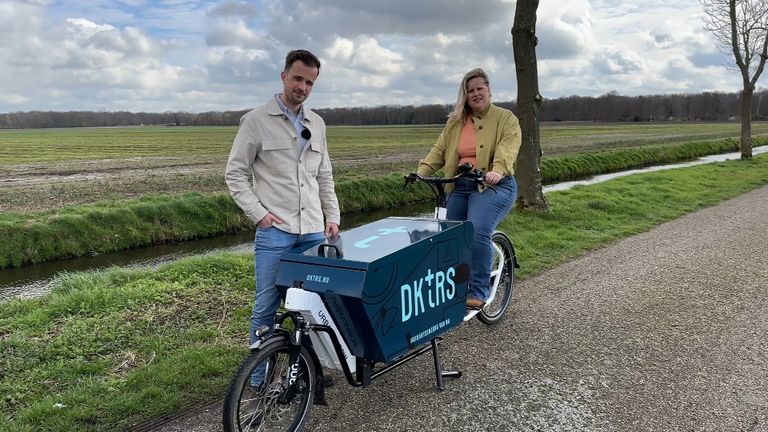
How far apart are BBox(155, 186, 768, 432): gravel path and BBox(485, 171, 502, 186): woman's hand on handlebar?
1354mm

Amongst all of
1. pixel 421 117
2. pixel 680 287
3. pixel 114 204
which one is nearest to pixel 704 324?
pixel 680 287

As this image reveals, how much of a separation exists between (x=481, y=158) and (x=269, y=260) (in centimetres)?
201

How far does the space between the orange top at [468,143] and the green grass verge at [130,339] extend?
2391 millimetres

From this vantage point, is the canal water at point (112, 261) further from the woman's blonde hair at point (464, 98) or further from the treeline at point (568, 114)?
the treeline at point (568, 114)

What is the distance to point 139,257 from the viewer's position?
1130 centimetres

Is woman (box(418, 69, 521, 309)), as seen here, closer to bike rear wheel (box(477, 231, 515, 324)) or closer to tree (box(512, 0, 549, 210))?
bike rear wheel (box(477, 231, 515, 324))

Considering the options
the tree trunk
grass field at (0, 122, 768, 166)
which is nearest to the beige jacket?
the tree trunk

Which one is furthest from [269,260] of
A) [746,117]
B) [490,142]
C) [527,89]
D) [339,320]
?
[746,117]

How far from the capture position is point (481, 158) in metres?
4.61

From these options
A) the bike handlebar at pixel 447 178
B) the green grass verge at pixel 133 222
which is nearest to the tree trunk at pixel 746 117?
the green grass verge at pixel 133 222

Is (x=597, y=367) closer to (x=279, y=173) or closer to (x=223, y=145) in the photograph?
(x=279, y=173)

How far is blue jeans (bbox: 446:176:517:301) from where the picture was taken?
14.9 feet

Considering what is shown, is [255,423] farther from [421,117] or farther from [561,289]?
[421,117]

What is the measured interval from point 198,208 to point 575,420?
11.9 m
